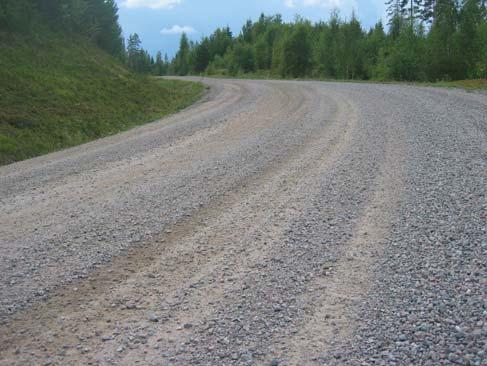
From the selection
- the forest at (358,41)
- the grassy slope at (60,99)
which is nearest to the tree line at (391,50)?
the forest at (358,41)

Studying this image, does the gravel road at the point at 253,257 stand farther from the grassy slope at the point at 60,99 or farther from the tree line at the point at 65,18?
the tree line at the point at 65,18

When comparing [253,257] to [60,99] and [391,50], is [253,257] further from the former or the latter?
[391,50]

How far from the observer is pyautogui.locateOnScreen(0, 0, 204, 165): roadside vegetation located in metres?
11.8

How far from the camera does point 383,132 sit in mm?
9594

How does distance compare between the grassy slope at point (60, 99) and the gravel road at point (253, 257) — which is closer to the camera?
the gravel road at point (253, 257)

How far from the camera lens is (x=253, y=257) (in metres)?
4.28

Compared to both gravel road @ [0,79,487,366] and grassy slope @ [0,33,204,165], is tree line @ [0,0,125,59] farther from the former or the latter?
gravel road @ [0,79,487,366]

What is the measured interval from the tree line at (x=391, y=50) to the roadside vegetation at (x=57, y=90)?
19498 mm

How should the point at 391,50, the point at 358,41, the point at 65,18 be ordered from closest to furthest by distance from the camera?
the point at 65,18 → the point at 391,50 → the point at 358,41

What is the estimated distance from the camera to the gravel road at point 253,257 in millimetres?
3023

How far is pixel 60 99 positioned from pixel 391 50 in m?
28.5

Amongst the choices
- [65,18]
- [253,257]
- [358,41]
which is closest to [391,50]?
[358,41]

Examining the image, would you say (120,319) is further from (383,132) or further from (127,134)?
(127,134)

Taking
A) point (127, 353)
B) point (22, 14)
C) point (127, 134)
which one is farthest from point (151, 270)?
point (22, 14)
